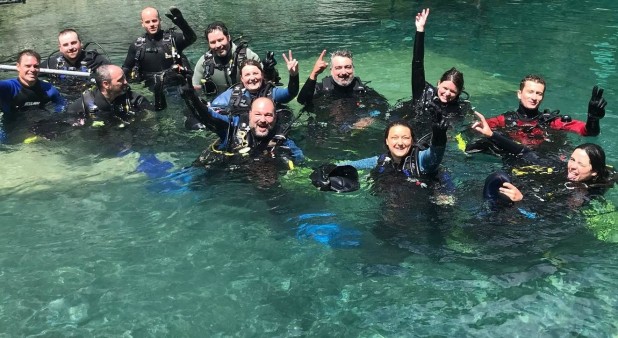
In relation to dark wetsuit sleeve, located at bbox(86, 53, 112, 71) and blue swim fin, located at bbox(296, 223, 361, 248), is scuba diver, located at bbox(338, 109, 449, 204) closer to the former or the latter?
blue swim fin, located at bbox(296, 223, 361, 248)

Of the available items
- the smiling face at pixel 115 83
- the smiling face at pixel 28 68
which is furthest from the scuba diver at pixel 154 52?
the smiling face at pixel 28 68

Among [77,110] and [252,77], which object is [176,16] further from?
[252,77]

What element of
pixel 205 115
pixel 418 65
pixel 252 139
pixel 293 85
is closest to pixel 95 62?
pixel 293 85

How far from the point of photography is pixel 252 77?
21.9 feet

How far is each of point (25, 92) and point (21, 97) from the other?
9 cm

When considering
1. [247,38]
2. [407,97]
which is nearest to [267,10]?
[247,38]

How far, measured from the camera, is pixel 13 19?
57.9 feet

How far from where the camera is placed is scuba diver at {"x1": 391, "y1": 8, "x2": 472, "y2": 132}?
6.35 metres

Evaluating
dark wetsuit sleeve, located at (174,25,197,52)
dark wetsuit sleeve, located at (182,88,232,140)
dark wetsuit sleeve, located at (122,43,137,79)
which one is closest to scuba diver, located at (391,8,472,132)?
dark wetsuit sleeve, located at (182,88,232,140)

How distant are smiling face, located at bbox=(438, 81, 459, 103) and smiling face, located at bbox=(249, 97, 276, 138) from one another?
2.12m

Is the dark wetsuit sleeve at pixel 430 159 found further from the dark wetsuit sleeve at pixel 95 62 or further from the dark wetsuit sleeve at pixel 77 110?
the dark wetsuit sleeve at pixel 95 62

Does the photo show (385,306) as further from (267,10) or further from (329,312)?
(267,10)

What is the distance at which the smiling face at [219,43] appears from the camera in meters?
8.00

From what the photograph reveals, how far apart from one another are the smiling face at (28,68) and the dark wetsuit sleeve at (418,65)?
17.5ft
